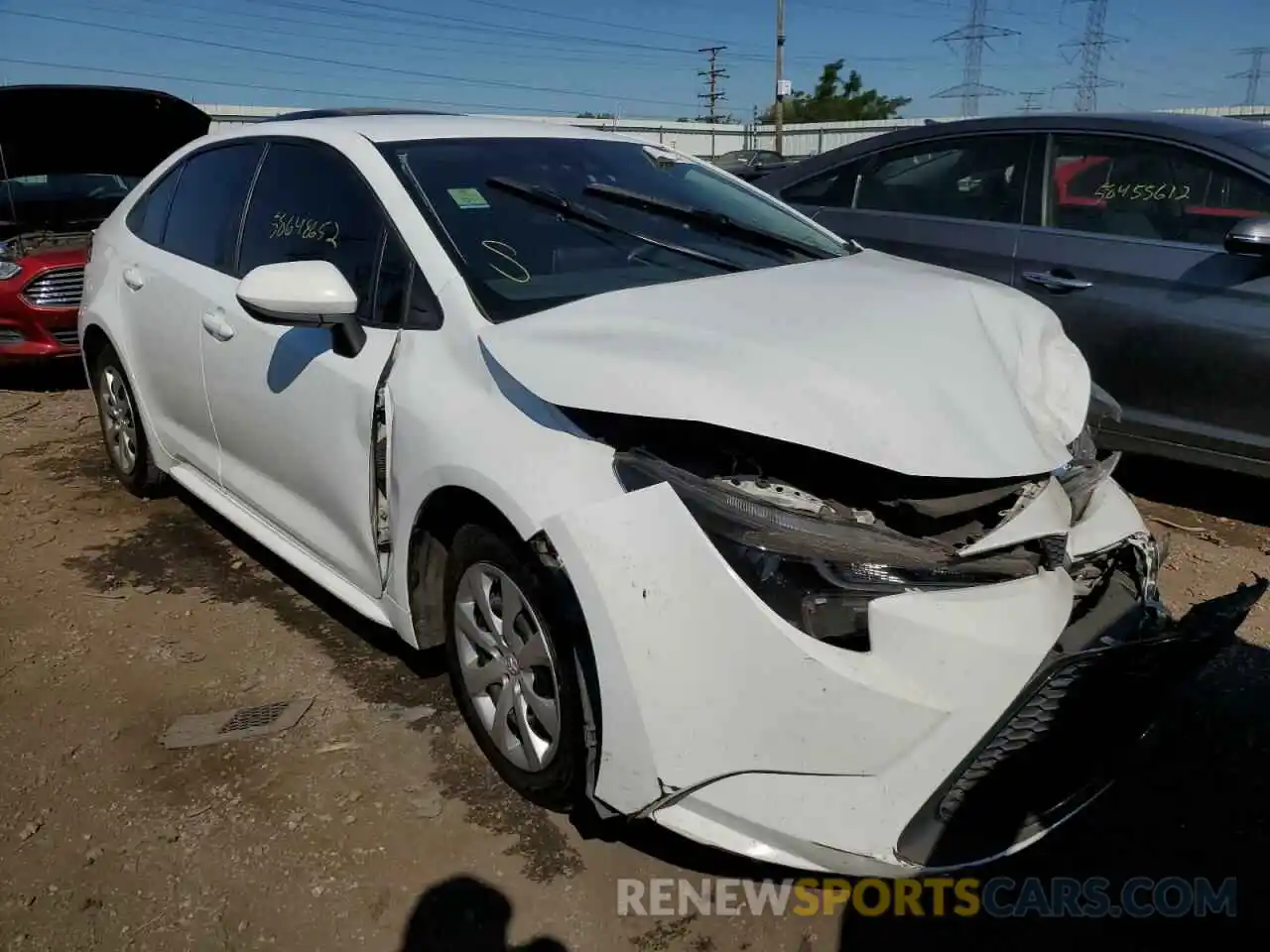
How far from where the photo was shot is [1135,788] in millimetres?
2605

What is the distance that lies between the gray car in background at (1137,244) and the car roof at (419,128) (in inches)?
74.3

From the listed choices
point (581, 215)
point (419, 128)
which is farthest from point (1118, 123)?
point (419, 128)

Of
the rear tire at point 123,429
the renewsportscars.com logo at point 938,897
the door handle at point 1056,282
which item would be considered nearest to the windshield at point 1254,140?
the door handle at point 1056,282

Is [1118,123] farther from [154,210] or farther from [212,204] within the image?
[154,210]

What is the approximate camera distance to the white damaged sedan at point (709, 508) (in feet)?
6.23

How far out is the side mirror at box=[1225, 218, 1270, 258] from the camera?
3.54 metres

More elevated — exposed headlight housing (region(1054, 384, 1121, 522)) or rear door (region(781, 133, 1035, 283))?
rear door (region(781, 133, 1035, 283))

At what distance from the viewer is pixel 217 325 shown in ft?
11.0

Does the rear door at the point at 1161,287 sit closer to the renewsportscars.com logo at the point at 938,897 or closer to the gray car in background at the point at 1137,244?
the gray car in background at the point at 1137,244

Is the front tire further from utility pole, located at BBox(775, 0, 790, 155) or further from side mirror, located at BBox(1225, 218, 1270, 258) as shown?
utility pole, located at BBox(775, 0, 790, 155)

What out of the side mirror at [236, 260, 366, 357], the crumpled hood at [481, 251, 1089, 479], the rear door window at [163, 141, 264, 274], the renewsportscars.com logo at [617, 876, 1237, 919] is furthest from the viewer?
the rear door window at [163, 141, 264, 274]

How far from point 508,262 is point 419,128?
0.77m

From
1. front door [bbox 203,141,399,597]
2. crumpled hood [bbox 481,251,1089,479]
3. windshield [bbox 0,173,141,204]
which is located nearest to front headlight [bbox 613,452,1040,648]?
crumpled hood [bbox 481,251,1089,479]

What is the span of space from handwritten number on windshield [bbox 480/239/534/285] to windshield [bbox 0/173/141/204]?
570cm
